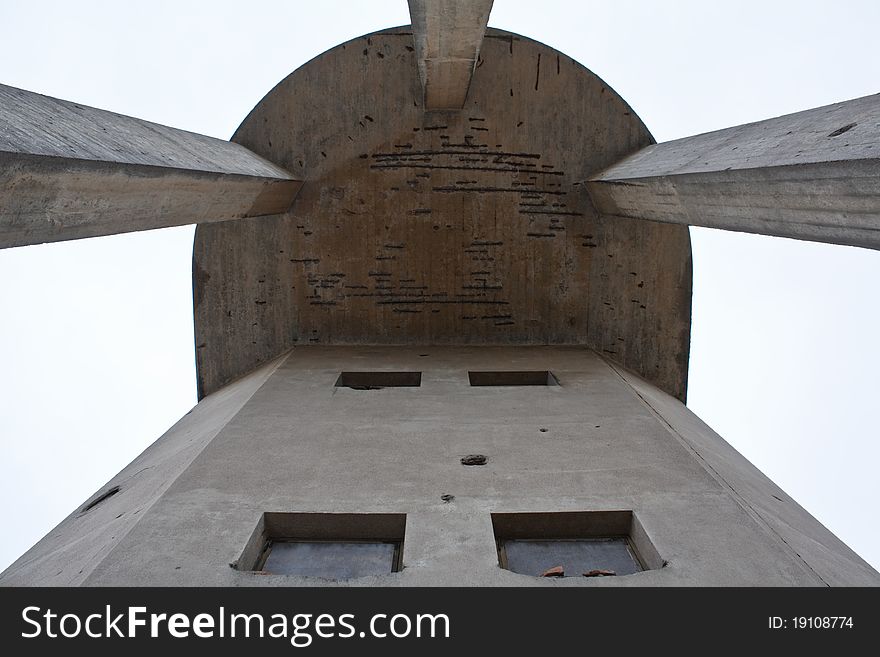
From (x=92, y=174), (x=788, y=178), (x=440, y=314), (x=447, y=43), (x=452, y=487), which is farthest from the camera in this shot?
(x=440, y=314)

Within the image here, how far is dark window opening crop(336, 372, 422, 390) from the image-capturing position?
327 inches

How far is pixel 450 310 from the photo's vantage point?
984 centimetres

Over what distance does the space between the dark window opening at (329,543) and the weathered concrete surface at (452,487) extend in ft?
0.29

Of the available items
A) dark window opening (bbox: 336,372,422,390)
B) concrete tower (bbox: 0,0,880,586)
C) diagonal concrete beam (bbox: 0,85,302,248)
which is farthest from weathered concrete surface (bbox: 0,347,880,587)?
diagonal concrete beam (bbox: 0,85,302,248)

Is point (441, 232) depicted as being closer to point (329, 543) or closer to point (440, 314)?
point (440, 314)

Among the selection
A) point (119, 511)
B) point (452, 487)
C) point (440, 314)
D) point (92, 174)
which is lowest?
point (119, 511)

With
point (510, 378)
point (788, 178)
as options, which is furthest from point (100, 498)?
point (788, 178)

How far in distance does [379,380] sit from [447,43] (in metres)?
3.65

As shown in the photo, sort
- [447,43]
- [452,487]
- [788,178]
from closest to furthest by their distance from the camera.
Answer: [788,178], [452,487], [447,43]

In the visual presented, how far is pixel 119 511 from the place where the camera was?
5.47 meters

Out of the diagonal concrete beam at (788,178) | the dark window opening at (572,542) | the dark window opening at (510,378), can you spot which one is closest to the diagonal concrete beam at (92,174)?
the dark window opening at (572,542)

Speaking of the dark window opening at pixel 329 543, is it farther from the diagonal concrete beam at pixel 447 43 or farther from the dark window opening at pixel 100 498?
the diagonal concrete beam at pixel 447 43

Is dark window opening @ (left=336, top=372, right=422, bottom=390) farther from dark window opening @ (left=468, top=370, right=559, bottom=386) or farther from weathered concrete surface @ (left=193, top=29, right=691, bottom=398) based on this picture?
weathered concrete surface @ (left=193, top=29, right=691, bottom=398)

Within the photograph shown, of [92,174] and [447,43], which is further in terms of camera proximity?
[447,43]
